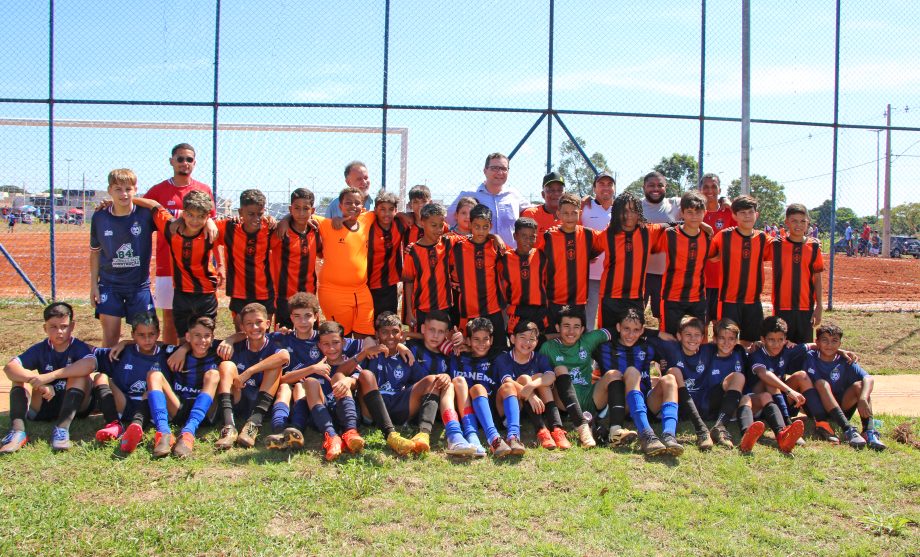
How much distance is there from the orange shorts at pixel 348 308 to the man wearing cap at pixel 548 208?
1754 millimetres

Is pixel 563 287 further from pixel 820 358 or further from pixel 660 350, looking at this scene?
pixel 820 358

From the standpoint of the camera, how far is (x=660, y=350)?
5.30 m

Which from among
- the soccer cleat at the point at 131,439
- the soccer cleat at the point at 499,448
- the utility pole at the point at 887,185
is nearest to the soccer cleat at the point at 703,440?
the soccer cleat at the point at 499,448

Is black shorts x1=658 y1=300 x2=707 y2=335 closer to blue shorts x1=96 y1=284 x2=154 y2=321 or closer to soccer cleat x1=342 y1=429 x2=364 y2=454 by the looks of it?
soccer cleat x1=342 y1=429 x2=364 y2=454

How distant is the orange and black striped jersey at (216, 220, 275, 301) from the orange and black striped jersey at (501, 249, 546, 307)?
190cm

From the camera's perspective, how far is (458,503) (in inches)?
144

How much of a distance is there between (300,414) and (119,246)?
2.09 m

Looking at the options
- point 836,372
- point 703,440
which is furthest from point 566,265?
point 836,372

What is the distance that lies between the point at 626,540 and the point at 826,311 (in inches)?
322

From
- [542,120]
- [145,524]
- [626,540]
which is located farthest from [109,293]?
[542,120]

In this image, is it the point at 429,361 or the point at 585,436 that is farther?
the point at 429,361

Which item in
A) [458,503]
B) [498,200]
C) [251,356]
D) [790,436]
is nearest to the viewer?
[458,503]

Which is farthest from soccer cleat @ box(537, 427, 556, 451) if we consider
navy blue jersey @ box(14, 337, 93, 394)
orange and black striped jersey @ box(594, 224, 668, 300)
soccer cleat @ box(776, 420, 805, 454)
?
navy blue jersey @ box(14, 337, 93, 394)

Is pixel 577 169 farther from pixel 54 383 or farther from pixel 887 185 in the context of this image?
pixel 887 185
